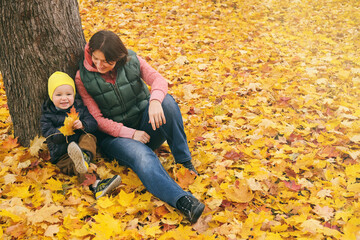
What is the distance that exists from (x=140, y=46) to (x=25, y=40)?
2855mm

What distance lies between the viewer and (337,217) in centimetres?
221

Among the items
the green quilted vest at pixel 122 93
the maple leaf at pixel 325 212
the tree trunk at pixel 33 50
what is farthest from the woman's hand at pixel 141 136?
the maple leaf at pixel 325 212

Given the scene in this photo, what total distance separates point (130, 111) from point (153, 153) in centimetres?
52

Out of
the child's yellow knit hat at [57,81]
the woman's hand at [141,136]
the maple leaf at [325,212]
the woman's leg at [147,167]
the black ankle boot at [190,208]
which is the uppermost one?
the child's yellow knit hat at [57,81]

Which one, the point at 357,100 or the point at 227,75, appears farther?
the point at 227,75

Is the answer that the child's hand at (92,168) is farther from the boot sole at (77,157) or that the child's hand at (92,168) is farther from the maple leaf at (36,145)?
the maple leaf at (36,145)

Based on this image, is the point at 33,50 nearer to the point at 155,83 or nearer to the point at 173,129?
the point at 155,83

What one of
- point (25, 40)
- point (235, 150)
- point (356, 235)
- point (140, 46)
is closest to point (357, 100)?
point (235, 150)

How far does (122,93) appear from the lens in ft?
8.61

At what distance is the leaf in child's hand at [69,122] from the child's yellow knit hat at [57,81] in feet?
0.77

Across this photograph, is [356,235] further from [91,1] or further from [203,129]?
[91,1]

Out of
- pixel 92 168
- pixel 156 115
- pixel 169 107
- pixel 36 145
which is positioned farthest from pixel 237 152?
pixel 36 145

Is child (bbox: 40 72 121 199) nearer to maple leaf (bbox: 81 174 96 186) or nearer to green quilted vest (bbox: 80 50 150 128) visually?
maple leaf (bbox: 81 174 96 186)

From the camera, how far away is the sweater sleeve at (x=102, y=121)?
2612 millimetres
